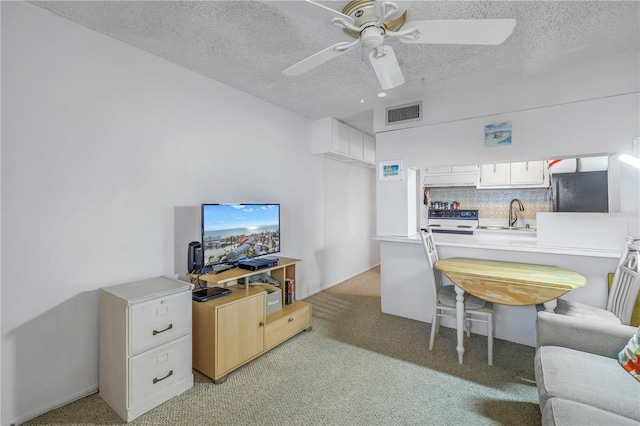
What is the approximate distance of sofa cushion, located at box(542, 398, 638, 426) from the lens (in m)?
1.07

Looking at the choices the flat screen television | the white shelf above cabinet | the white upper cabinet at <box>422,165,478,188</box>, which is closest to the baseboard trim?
the flat screen television

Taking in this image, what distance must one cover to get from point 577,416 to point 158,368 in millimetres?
2211

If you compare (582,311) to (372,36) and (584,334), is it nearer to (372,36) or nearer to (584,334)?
(584,334)

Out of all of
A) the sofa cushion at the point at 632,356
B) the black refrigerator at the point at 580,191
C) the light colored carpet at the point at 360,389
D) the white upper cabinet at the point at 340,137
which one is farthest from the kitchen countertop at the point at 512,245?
the black refrigerator at the point at 580,191

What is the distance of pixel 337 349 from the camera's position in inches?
99.3

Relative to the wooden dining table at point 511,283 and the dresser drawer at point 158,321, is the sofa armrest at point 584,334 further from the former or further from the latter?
the dresser drawer at point 158,321

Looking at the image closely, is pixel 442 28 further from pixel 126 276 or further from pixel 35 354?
pixel 35 354

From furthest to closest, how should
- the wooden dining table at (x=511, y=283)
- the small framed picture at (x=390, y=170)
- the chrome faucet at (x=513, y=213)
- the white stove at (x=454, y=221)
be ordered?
the white stove at (x=454, y=221) < the chrome faucet at (x=513, y=213) < the small framed picture at (x=390, y=170) < the wooden dining table at (x=511, y=283)

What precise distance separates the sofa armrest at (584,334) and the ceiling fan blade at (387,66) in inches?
71.5

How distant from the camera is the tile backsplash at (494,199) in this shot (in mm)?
4453

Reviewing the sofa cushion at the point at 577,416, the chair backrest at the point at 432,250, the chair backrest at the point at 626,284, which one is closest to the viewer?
the sofa cushion at the point at 577,416

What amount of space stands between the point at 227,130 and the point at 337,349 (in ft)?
7.79

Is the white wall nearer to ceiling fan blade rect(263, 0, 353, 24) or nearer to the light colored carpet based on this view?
the light colored carpet

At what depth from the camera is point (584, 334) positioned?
1613 mm
